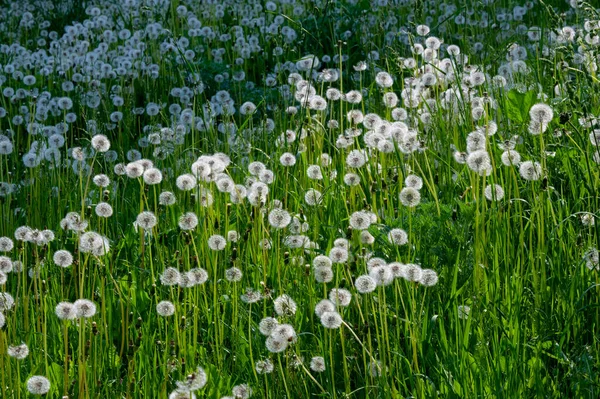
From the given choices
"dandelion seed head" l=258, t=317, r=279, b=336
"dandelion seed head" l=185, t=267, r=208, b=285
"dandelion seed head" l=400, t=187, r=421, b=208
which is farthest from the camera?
"dandelion seed head" l=400, t=187, r=421, b=208

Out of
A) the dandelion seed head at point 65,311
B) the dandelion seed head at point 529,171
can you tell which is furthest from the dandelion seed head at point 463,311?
the dandelion seed head at point 65,311

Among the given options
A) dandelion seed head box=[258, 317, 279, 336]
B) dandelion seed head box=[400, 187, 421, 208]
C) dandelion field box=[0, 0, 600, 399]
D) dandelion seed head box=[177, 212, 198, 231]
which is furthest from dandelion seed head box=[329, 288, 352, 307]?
dandelion seed head box=[177, 212, 198, 231]

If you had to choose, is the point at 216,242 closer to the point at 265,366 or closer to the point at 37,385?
the point at 265,366

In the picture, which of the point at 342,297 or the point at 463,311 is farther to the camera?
the point at 463,311

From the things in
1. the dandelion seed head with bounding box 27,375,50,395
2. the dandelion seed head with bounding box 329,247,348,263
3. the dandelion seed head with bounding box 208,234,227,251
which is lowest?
the dandelion seed head with bounding box 27,375,50,395

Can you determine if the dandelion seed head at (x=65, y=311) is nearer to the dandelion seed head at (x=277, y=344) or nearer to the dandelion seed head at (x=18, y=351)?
the dandelion seed head at (x=18, y=351)

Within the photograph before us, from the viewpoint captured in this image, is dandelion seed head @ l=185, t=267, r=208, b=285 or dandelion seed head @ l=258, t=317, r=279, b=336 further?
dandelion seed head @ l=185, t=267, r=208, b=285

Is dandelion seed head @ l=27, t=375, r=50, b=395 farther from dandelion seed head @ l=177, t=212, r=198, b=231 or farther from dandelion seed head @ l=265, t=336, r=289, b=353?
dandelion seed head @ l=177, t=212, r=198, b=231

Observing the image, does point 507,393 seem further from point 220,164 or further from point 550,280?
point 220,164

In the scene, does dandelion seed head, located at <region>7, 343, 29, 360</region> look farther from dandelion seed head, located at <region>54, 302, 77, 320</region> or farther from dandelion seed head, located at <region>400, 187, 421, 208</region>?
dandelion seed head, located at <region>400, 187, 421, 208</region>

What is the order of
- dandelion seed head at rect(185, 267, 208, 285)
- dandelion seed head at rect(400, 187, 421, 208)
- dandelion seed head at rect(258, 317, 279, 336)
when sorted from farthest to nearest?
dandelion seed head at rect(400, 187, 421, 208)
dandelion seed head at rect(185, 267, 208, 285)
dandelion seed head at rect(258, 317, 279, 336)

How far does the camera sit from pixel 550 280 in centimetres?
279

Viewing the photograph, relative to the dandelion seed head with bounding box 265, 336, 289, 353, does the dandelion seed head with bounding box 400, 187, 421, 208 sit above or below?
above

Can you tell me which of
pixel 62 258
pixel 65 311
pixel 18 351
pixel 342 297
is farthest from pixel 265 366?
pixel 62 258
